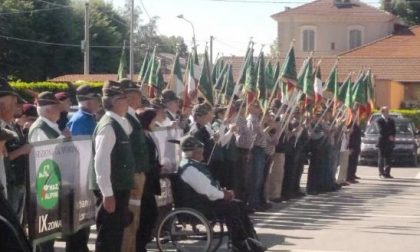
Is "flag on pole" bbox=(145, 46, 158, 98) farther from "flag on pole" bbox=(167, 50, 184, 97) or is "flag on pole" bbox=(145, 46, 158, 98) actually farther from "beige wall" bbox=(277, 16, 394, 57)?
"beige wall" bbox=(277, 16, 394, 57)

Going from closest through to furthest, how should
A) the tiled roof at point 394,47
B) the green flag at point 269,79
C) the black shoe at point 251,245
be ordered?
the black shoe at point 251,245 < the green flag at point 269,79 < the tiled roof at point 394,47

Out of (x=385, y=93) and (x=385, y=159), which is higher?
(x=385, y=93)

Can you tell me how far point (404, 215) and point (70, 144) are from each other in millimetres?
8813

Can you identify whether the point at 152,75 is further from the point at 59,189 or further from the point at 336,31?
the point at 336,31

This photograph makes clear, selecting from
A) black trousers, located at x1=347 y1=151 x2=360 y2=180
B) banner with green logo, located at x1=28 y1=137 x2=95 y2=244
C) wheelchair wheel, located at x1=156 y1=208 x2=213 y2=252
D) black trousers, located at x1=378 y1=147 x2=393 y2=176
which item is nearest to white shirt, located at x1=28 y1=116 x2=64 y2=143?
banner with green logo, located at x1=28 y1=137 x2=95 y2=244

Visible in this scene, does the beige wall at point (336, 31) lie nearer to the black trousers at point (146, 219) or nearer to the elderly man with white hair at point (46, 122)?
the black trousers at point (146, 219)

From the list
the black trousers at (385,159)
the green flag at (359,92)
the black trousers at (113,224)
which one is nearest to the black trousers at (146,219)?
the black trousers at (113,224)

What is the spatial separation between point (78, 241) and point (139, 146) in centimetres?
123

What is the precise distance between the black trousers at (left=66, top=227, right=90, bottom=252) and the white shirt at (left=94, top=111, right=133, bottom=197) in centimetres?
120

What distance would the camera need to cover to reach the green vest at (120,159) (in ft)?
30.3

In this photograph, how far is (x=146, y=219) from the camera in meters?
10.4

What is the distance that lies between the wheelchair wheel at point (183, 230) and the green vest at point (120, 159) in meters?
2.20

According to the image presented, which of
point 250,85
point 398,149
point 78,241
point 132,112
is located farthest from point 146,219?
point 398,149

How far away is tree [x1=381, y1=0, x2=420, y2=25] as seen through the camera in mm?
92312
